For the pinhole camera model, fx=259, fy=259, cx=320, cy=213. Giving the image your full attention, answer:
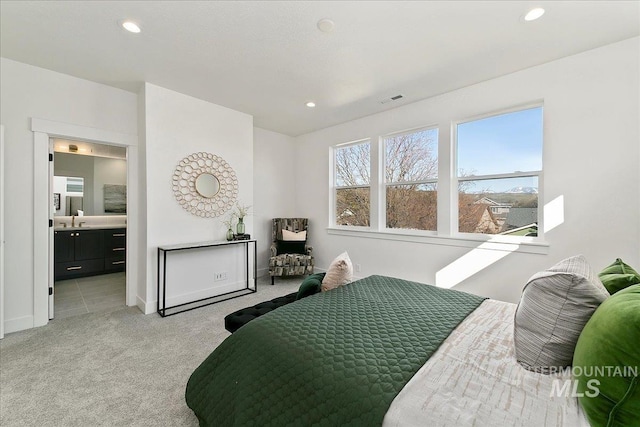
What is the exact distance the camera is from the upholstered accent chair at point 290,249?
425cm

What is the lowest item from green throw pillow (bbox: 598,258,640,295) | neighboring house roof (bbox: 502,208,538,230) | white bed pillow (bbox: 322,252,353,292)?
white bed pillow (bbox: 322,252,353,292)

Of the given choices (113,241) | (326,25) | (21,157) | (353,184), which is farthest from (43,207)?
(353,184)

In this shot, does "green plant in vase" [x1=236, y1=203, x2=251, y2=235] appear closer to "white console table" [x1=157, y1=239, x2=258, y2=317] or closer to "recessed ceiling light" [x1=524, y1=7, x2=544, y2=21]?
"white console table" [x1=157, y1=239, x2=258, y2=317]

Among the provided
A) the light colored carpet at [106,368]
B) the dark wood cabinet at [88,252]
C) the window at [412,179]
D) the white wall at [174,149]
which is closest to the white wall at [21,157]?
the light colored carpet at [106,368]

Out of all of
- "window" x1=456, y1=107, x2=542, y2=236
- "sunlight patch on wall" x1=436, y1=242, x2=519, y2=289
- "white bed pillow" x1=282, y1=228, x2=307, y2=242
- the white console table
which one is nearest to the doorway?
the white console table

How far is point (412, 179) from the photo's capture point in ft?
12.5

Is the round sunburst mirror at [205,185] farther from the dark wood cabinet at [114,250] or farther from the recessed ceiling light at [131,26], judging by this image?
the dark wood cabinet at [114,250]

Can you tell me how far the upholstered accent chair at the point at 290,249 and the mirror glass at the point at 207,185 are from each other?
1.35 meters

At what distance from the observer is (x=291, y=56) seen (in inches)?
99.4

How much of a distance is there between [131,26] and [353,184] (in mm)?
3382

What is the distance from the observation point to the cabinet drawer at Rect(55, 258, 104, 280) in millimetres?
4391

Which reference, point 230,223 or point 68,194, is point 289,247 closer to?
point 230,223

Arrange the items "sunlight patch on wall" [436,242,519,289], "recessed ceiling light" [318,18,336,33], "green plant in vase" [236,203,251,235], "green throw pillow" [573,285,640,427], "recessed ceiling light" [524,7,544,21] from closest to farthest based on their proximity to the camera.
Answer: "green throw pillow" [573,285,640,427] → "recessed ceiling light" [524,7,544,21] → "recessed ceiling light" [318,18,336,33] → "sunlight patch on wall" [436,242,519,289] → "green plant in vase" [236,203,251,235]

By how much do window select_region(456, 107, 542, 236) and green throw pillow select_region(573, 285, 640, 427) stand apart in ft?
7.85
